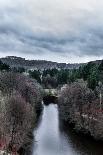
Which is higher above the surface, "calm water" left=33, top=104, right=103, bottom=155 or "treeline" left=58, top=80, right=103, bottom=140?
"treeline" left=58, top=80, right=103, bottom=140

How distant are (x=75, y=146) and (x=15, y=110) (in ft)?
44.3

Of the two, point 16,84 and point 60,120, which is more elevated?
point 16,84

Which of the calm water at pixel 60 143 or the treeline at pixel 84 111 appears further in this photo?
the treeline at pixel 84 111

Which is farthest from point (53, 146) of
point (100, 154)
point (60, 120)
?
point (60, 120)

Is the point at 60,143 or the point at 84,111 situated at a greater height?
the point at 84,111

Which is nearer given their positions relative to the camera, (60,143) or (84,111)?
(60,143)

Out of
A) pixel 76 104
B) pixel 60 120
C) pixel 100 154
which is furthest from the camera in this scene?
pixel 60 120

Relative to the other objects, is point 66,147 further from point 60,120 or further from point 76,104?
point 60,120

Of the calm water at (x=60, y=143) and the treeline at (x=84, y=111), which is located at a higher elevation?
the treeline at (x=84, y=111)

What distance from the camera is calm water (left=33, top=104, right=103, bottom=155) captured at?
6372 centimetres

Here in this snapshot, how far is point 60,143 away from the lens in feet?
229

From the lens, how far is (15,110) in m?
66.1

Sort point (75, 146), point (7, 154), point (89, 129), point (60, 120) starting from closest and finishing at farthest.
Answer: point (7, 154)
point (75, 146)
point (89, 129)
point (60, 120)

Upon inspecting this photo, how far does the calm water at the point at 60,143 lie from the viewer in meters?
63.7
